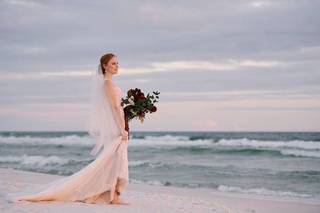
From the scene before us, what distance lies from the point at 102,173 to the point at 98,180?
0.36ft

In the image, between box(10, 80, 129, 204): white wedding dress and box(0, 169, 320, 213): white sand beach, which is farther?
box(10, 80, 129, 204): white wedding dress

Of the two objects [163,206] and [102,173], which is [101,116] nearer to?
[102,173]

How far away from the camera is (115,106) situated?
6801 millimetres

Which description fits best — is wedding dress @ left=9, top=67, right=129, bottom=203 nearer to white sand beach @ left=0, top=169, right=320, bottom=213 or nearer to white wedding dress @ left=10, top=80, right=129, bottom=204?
white wedding dress @ left=10, top=80, right=129, bottom=204

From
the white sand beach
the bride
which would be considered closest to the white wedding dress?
the bride

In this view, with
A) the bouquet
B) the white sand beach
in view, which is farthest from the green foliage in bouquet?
the white sand beach

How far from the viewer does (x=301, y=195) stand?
12.0 m

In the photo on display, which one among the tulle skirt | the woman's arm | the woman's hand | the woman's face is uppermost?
the woman's face

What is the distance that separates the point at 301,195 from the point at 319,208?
8.68 feet

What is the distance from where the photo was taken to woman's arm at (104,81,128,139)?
6.76m

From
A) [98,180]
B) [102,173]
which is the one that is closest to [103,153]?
[102,173]

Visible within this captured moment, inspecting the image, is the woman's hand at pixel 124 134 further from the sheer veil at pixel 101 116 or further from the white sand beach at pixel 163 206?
the white sand beach at pixel 163 206

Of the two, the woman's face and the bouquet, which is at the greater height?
the woman's face

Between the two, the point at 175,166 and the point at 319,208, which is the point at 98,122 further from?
the point at 175,166
